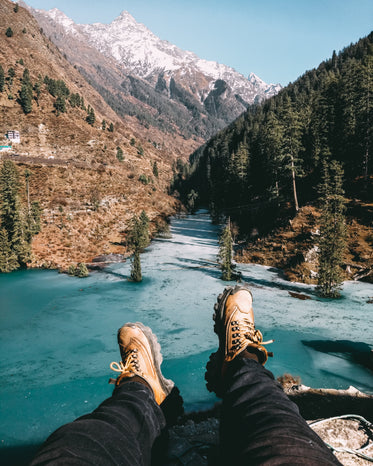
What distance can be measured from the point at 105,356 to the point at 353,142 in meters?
40.6

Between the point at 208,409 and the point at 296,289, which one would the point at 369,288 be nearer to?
the point at 296,289

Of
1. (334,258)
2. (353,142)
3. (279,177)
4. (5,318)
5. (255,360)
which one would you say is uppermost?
(353,142)

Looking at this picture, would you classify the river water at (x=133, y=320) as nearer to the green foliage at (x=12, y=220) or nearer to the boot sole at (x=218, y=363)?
the green foliage at (x=12, y=220)

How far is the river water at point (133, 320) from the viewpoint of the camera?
8.23 metres

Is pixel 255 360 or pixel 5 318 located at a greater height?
pixel 255 360

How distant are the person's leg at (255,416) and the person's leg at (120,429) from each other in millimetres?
807

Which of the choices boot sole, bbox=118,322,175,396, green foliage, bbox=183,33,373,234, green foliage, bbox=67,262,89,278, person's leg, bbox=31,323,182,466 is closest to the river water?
green foliage, bbox=67,262,89,278

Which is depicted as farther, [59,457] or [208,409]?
[208,409]

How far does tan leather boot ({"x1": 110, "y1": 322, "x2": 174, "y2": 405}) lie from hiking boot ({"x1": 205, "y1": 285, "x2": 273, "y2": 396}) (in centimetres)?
80

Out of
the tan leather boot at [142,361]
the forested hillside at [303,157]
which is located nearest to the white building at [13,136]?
the forested hillside at [303,157]

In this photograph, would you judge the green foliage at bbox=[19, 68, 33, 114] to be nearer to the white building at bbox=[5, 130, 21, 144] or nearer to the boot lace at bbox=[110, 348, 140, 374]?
the white building at bbox=[5, 130, 21, 144]

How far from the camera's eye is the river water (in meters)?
8.23

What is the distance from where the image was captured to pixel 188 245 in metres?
36.4

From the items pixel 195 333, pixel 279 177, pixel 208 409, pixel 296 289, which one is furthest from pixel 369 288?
pixel 279 177
